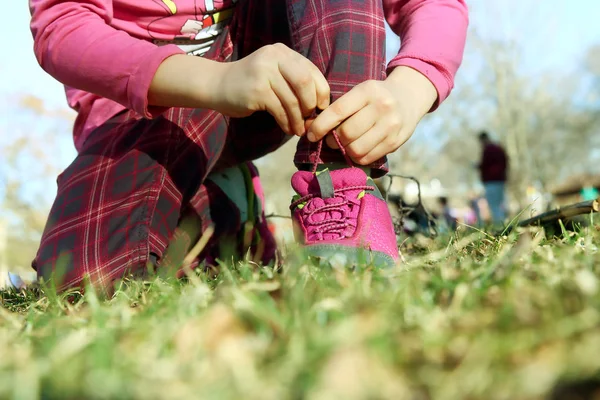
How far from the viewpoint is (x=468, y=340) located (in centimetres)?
53

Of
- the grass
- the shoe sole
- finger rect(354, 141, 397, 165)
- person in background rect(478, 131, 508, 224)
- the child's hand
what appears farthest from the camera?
person in background rect(478, 131, 508, 224)

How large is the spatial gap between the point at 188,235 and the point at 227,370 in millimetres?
1464

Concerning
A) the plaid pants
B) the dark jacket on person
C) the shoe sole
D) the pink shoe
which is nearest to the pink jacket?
the plaid pants

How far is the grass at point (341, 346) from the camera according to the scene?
1.50ft

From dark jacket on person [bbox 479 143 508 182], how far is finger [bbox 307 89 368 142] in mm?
10121

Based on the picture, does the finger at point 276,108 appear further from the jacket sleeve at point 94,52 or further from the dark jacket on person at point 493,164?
the dark jacket on person at point 493,164

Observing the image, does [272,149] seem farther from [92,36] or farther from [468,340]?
[468,340]

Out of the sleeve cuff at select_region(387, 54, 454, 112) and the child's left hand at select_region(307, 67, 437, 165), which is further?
the sleeve cuff at select_region(387, 54, 454, 112)

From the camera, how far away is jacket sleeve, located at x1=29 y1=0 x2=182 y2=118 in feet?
4.36

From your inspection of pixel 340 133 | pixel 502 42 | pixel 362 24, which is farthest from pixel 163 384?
pixel 502 42

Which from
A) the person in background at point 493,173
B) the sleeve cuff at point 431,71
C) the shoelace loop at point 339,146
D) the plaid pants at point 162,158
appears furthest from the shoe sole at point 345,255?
the person in background at point 493,173

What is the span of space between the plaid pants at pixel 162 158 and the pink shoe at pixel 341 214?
172 mm

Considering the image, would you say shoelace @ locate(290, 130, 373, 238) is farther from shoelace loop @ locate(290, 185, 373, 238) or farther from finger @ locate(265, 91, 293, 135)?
finger @ locate(265, 91, 293, 135)

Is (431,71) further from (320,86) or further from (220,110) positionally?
(220,110)
